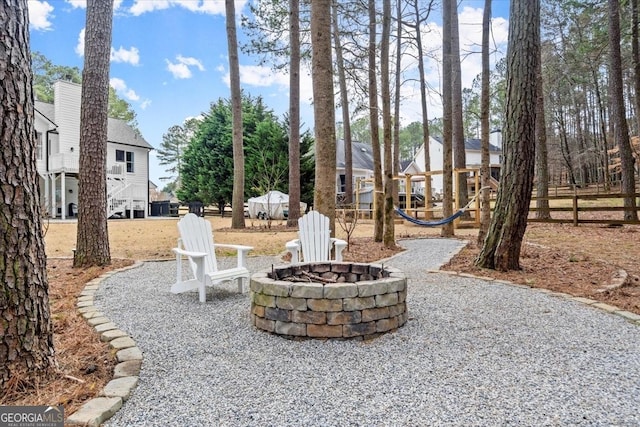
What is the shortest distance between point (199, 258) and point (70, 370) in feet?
5.29

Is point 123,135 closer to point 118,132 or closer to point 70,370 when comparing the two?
point 118,132

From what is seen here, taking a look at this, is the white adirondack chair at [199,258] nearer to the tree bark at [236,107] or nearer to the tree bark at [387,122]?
the tree bark at [387,122]

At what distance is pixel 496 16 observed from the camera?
298 inches

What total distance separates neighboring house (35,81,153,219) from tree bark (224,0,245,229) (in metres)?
7.09

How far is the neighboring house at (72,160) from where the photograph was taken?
1694 cm

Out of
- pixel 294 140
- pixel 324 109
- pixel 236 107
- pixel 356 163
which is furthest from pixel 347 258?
pixel 356 163

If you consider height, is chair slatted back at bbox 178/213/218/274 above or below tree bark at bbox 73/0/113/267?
below

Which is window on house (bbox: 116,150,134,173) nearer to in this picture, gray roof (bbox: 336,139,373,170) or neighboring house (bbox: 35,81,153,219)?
neighboring house (bbox: 35,81,153,219)

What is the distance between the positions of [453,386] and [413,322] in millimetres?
1072

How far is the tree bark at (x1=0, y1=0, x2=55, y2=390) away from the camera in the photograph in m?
1.76

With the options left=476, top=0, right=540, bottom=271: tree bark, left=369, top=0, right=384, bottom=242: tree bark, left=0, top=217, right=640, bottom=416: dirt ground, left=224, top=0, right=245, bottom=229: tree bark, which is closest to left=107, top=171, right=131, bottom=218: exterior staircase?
left=224, top=0, right=245, bottom=229: tree bark

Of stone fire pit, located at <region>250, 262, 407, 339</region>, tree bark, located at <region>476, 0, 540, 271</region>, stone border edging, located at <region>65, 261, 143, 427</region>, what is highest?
tree bark, located at <region>476, 0, 540, 271</region>

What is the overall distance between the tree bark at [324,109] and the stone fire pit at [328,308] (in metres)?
2.87

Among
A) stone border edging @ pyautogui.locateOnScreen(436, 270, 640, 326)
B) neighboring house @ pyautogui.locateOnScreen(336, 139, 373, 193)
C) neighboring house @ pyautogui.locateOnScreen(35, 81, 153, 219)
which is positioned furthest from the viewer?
neighboring house @ pyautogui.locateOnScreen(336, 139, 373, 193)
